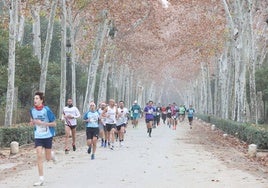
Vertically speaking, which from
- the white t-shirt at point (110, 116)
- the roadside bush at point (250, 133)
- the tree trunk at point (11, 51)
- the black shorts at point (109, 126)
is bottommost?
the roadside bush at point (250, 133)

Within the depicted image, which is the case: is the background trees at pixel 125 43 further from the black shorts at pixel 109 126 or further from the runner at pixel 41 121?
the runner at pixel 41 121

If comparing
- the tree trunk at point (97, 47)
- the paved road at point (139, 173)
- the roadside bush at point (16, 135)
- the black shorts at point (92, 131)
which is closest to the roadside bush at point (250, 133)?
the paved road at point (139, 173)

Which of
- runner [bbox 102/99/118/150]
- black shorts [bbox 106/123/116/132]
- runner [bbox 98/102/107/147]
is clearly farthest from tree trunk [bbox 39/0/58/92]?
black shorts [bbox 106/123/116/132]

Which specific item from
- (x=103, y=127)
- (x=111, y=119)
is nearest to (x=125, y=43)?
(x=103, y=127)

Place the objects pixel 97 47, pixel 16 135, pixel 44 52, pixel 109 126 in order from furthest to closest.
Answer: pixel 97 47
pixel 44 52
pixel 109 126
pixel 16 135

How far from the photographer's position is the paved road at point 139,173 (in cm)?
1160

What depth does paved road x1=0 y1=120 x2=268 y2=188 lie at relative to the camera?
11602mm

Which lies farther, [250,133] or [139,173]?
[250,133]

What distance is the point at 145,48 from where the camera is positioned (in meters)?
57.2

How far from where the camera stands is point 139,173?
44.1 ft

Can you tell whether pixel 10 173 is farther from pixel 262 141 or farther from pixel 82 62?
pixel 82 62

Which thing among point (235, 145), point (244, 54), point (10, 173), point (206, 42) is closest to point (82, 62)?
point (206, 42)

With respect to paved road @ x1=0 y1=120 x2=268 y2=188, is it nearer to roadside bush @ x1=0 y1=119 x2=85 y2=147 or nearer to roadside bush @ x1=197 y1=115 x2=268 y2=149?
roadside bush @ x1=0 y1=119 x2=85 y2=147

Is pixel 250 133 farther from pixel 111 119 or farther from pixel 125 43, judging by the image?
pixel 125 43
